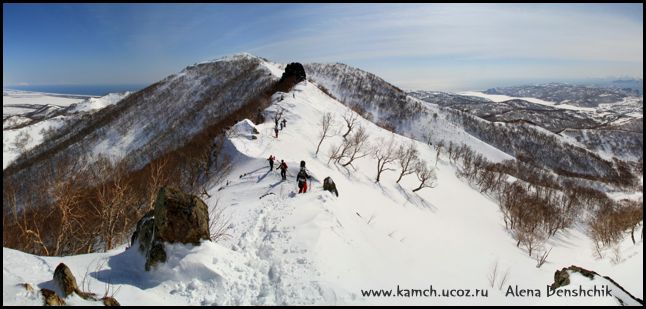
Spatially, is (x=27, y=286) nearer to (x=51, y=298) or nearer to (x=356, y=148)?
(x=51, y=298)

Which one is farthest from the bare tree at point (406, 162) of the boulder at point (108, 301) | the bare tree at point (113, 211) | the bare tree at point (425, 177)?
the boulder at point (108, 301)

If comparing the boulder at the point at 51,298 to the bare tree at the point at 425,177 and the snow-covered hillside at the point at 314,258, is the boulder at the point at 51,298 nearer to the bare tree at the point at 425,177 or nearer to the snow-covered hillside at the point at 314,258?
the snow-covered hillside at the point at 314,258

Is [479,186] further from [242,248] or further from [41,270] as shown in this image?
[41,270]

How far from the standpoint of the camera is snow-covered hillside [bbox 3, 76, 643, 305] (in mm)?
12078

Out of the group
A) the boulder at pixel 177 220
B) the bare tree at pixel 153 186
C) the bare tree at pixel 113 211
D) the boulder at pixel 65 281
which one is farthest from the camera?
the bare tree at pixel 153 186

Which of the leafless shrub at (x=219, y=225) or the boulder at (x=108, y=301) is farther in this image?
the leafless shrub at (x=219, y=225)

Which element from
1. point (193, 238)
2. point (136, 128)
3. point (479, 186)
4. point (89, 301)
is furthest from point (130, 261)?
point (136, 128)

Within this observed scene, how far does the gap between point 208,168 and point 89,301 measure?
107 ft

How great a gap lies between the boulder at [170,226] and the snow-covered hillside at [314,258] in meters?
0.41

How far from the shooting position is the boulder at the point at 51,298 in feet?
28.7

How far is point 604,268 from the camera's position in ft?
115

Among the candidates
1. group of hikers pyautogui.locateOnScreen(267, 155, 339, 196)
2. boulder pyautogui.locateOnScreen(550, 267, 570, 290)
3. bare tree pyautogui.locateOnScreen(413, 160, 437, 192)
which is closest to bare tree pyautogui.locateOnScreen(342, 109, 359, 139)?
bare tree pyautogui.locateOnScreen(413, 160, 437, 192)

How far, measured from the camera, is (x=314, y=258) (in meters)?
15.2

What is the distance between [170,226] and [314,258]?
250 inches
